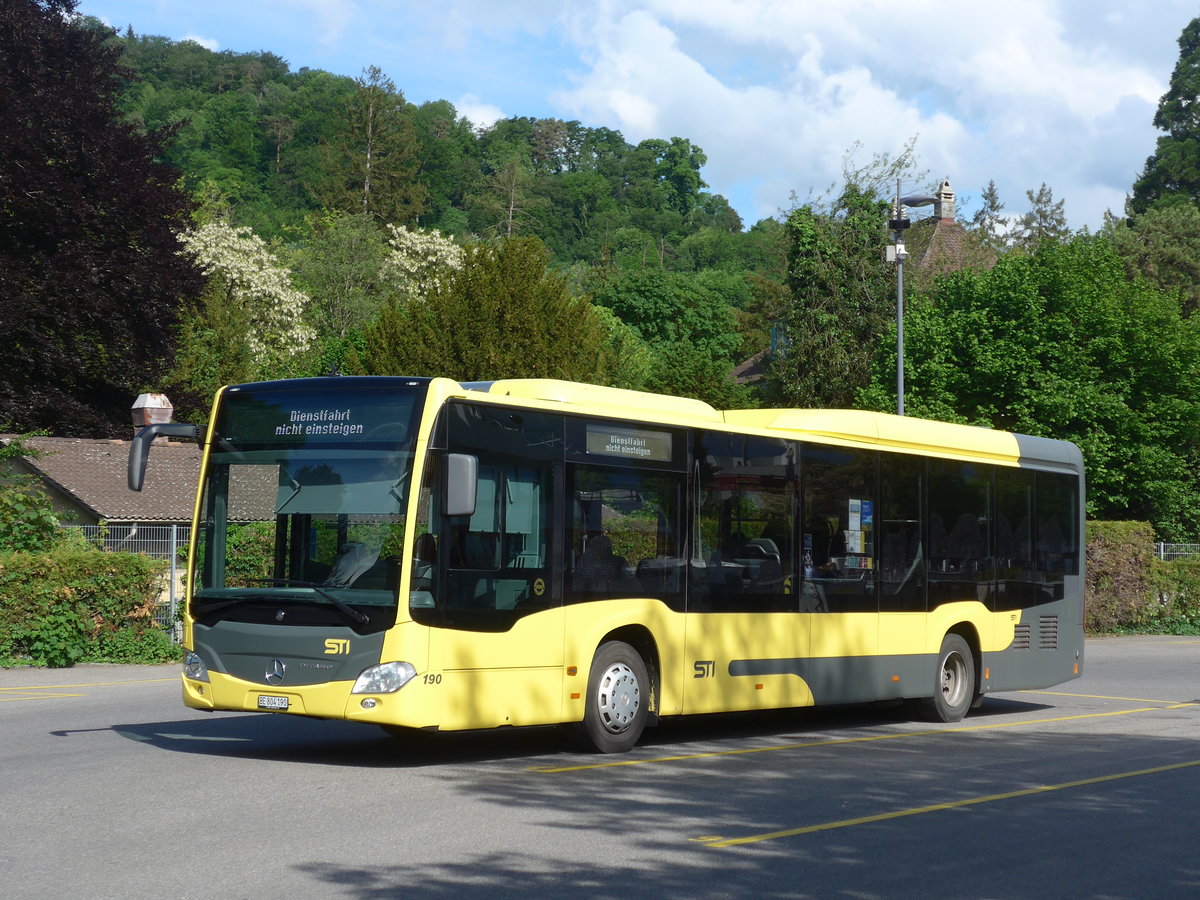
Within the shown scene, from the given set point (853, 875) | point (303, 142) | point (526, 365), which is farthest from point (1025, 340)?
point (303, 142)

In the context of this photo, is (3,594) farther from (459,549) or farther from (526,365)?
(526,365)

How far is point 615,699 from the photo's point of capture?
482 inches

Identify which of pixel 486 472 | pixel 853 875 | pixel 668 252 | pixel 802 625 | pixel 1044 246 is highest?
pixel 668 252

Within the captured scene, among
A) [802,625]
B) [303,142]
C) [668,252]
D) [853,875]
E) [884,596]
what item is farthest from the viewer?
[668,252]

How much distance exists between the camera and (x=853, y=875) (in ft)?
24.3

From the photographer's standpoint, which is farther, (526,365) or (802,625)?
(526,365)

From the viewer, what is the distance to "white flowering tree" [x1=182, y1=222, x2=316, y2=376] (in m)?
66.8

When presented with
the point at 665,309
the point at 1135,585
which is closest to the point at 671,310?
the point at 665,309

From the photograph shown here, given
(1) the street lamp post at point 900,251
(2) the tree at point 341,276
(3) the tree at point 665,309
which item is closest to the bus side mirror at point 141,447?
(1) the street lamp post at point 900,251

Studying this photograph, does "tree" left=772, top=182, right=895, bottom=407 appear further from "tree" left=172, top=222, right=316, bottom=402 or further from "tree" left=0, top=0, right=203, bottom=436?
"tree" left=172, top=222, right=316, bottom=402

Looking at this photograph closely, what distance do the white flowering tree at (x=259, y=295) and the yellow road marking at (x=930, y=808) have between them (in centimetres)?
5804

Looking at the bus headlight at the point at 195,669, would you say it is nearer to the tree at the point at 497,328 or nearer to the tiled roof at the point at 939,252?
the tree at the point at 497,328

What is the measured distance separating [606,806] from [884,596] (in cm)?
644

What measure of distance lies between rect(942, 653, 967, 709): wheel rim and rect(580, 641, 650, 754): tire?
4875 mm
